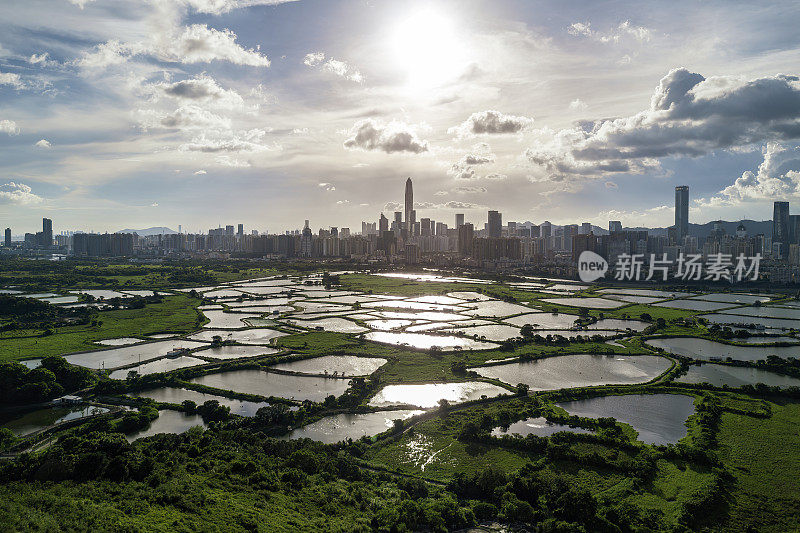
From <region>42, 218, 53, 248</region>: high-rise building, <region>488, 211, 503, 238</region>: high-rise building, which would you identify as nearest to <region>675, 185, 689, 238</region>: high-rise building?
<region>488, 211, 503, 238</region>: high-rise building

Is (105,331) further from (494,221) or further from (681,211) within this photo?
(681,211)

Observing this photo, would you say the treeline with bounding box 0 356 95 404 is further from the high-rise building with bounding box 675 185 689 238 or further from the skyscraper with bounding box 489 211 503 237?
the high-rise building with bounding box 675 185 689 238

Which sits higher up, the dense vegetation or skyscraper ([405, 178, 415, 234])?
skyscraper ([405, 178, 415, 234])

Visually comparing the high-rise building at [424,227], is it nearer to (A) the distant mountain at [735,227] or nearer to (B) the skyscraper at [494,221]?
(B) the skyscraper at [494,221]

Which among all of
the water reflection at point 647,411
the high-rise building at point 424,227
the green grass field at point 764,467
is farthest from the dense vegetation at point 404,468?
the high-rise building at point 424,227

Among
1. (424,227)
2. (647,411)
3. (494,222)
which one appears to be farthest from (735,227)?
(647,411)
